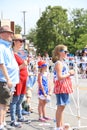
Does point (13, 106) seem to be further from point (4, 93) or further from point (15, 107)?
point (4, 93)

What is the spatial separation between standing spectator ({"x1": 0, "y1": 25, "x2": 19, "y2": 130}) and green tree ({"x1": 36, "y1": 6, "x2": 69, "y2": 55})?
66780mm

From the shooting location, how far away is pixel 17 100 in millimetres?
8383

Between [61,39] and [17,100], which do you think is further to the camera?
[61,39]

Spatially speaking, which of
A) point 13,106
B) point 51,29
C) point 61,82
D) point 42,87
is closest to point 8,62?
point 61,82

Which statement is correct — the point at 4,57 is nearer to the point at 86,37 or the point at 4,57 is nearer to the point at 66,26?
the point at 86,37

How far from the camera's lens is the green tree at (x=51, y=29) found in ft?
247

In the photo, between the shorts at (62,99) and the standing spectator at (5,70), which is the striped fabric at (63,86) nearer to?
the shorts at (62,99)

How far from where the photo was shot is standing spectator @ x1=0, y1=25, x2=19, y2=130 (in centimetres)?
697

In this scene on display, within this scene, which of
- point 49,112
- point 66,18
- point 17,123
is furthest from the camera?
point 66,18

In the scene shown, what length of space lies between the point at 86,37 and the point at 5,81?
62.3 meters

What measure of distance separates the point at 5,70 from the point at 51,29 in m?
70.9

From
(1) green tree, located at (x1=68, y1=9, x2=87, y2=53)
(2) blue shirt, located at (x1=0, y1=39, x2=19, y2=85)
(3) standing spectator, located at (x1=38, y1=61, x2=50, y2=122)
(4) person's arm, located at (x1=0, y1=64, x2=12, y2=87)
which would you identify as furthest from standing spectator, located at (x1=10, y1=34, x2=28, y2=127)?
(1) green tree, located at (x1=68, y1=9, x2=87, y2=53)

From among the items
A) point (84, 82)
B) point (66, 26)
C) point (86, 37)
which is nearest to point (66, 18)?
point (66, 26)

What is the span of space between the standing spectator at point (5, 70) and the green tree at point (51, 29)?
66.8m
